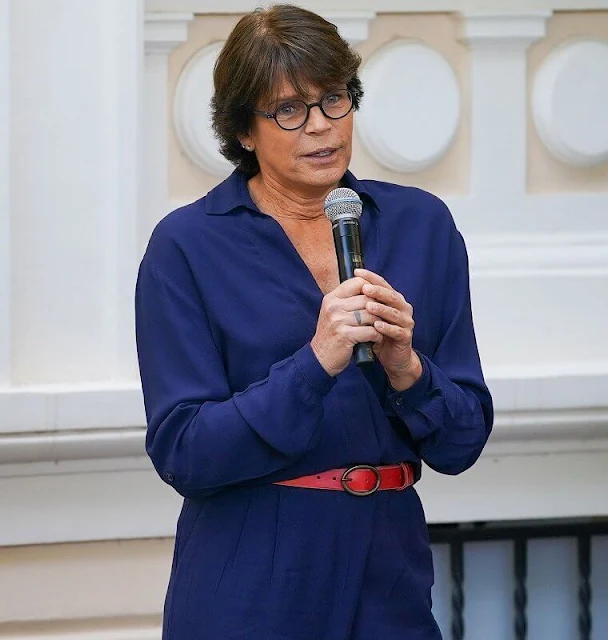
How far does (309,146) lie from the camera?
7.62ft

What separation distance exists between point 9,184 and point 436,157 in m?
1.16

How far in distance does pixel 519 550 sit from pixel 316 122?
6.66 feet

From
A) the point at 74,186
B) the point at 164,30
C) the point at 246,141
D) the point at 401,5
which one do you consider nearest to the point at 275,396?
the point at 246,141

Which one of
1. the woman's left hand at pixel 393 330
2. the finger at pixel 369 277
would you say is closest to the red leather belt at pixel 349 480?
the woman's left hand at pixel 393 330

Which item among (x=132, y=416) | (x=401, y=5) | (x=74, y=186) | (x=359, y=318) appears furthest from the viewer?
(x=401, y=5)

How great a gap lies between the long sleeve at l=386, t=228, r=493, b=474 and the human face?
263mm

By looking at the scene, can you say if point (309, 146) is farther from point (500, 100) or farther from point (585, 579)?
point (585, 579)

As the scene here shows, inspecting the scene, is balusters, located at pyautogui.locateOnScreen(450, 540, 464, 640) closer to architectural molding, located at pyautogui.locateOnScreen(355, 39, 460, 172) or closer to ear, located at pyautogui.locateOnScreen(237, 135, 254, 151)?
architectural molding, located at pyautogui.locateOnScreen(355, 39, 460, 172)

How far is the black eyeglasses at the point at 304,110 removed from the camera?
7.57 feet

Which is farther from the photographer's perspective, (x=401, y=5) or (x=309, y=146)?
(x=401, y=5)

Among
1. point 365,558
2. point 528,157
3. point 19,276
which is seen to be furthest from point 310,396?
point 528,157

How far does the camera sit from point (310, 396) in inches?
84.9

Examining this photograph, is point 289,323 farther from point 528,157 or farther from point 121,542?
point 528,157

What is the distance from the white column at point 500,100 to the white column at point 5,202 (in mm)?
1247
